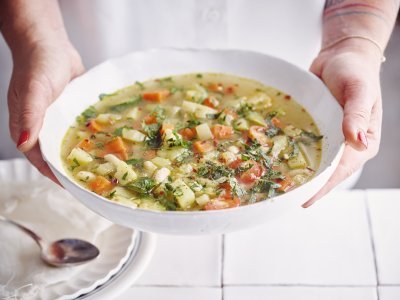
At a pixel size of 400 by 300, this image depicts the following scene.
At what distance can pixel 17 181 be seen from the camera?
2600mm

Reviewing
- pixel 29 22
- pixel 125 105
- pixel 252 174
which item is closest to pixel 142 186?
pixel 252 174

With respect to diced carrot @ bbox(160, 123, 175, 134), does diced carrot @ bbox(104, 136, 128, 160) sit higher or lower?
lower

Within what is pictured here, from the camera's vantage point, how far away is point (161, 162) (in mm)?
2102

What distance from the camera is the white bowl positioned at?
68.7 inches

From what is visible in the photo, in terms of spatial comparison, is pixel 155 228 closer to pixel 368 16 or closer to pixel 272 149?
pixel 272 149

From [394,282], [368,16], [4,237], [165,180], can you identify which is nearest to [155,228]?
[165,180]

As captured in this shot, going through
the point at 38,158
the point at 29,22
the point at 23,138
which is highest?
the point at 29,22

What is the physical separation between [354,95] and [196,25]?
1.16 meters

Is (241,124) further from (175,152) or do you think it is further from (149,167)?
(149,167)

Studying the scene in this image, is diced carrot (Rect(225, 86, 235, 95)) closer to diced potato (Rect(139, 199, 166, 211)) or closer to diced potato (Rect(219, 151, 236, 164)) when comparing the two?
diced potato (Rect(219, 151, 236, 164))

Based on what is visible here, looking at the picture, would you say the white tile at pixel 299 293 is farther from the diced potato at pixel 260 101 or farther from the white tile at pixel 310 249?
the diced potato at pixel 260 101

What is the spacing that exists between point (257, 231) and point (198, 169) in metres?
0.56

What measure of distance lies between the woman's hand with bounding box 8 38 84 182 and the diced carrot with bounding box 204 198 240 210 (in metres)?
0.66

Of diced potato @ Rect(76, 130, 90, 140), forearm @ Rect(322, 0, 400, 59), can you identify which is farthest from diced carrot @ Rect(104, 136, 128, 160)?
forearm @ Rect(322, 0, 400, 59)
